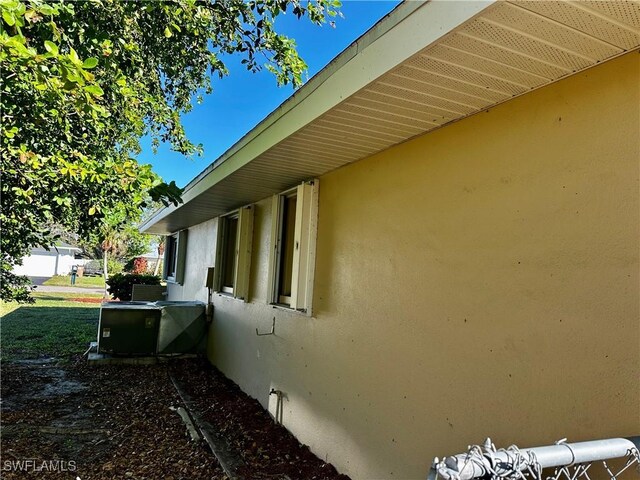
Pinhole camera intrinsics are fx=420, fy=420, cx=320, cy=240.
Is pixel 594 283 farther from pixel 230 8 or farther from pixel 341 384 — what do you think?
pixel 230 8

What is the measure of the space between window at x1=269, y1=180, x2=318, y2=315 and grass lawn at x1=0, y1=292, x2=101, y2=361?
5349 millimetres

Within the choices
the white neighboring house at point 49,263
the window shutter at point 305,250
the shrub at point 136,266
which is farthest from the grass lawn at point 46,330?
the white neighboring house at point 49,263

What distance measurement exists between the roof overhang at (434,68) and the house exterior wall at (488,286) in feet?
0.49

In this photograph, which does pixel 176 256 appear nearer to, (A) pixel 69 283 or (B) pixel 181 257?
(B) pixel 181 257

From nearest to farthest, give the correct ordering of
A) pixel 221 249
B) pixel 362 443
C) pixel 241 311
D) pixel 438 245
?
pixel 438 245 < pixel 362 443 < pixel 241 311 < pixel 221 249

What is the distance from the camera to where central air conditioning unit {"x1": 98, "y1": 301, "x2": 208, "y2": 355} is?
23.5 feet

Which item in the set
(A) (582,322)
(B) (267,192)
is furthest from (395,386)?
(B) (267,192)

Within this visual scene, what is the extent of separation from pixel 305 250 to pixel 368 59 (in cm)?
235

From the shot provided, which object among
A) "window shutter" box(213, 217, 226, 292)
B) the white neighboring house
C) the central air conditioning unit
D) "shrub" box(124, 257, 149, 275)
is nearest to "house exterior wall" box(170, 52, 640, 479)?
"window shutter" box(213, 217, 226, 292)

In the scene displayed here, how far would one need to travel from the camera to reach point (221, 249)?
7.10m

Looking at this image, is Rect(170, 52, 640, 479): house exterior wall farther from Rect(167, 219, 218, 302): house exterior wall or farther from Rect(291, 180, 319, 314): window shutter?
Rect(167, 219, 218, 302): house exterior wall

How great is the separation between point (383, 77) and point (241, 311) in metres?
4.79

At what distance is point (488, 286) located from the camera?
221 centimetres

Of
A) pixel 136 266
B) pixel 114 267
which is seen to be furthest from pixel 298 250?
pixel 114 267
